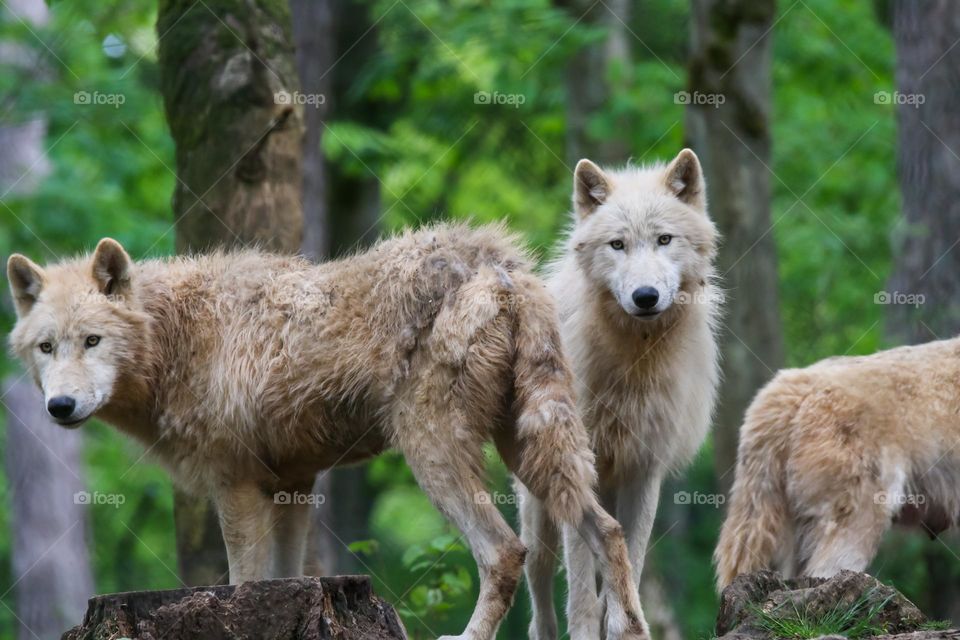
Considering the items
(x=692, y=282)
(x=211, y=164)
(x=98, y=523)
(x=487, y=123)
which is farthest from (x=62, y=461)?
(x=692, y=282)

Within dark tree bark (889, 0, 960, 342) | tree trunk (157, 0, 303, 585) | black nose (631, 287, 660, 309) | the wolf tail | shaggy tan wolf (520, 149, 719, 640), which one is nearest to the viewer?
black nose (631, 287, 660, 309)

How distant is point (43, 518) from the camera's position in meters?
17.5

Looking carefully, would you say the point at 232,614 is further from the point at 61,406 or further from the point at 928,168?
the point at 928,168

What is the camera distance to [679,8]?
709 inches

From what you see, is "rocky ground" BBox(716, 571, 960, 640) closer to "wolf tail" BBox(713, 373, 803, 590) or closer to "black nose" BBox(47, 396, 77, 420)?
"wolf tail" BBox(713, 373, 803, 590)

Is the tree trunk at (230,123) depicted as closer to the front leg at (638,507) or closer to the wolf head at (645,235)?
the wolf head at (645,235)

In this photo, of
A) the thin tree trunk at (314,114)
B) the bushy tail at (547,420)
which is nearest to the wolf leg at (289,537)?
the bushy tail at (547,420)

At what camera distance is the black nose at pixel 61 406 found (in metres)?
6.13

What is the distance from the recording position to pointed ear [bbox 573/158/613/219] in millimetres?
7402

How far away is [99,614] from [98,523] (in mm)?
17361

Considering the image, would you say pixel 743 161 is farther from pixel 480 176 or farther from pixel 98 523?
pixel 98 523

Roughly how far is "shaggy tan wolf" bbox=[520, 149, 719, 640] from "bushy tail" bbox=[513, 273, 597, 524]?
84 centimetres

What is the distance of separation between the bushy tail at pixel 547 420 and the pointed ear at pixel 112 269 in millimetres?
2422

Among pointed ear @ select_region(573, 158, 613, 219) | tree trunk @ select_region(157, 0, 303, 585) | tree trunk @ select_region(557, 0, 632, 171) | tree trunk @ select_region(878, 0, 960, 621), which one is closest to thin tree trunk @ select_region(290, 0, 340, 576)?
tree trunk @ select_region(157, 0, 303, 585)
